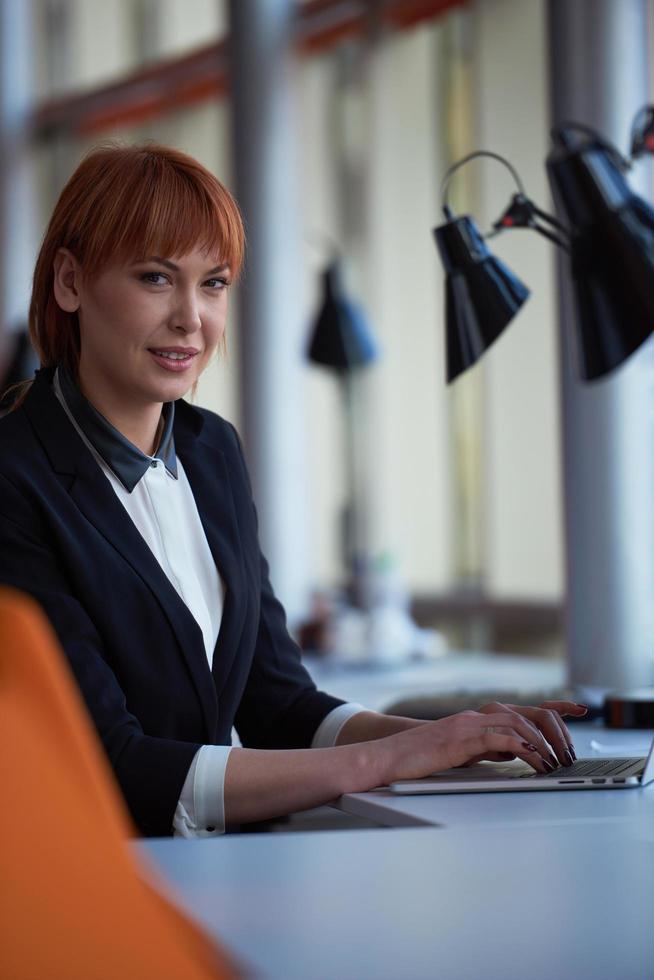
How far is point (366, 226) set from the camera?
5.25m

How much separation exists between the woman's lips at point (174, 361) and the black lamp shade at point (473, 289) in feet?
1.77

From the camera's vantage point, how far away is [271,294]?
4.69 m

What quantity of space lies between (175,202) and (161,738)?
0.59 meters

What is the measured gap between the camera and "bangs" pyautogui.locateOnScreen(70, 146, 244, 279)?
1556mm

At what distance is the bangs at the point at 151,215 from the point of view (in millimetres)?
1556

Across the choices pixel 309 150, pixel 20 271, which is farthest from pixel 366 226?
pixel 20 271

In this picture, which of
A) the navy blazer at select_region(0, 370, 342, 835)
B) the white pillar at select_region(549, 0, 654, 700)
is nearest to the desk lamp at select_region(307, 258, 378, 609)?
the white pillar at select_region(549, 0, 654, 700)

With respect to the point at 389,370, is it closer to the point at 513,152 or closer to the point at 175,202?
the point at 513,152

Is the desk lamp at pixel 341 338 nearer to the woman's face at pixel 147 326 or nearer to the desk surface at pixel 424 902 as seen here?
the woman's face at pixel 147 326

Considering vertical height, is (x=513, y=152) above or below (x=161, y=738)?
above

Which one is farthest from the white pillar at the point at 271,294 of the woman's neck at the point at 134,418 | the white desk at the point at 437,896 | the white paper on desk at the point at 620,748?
the white desk at the point at 437,896

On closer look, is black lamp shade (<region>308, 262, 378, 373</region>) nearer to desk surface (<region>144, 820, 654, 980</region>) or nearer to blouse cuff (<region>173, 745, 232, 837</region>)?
blouse cuff (<region>173, 745, 232, 837</region>)

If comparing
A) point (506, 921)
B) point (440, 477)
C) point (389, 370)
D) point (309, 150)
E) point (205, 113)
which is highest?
point (205, 113)

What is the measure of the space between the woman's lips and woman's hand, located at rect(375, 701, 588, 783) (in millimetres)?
489
